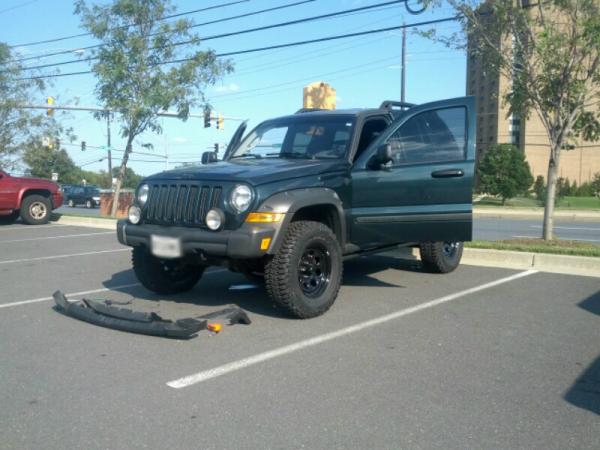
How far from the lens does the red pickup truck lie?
48.9ft

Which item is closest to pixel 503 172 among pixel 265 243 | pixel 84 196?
pixel 84 196

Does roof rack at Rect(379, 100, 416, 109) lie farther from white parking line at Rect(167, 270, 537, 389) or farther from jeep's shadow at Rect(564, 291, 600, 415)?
jeep's shadow at Rect(564, 291, 600, 415)

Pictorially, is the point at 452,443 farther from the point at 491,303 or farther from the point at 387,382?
the point at 491,303

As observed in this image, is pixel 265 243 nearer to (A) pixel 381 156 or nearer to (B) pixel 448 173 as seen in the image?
(A) pixel 381 156

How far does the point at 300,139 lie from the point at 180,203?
1.77m

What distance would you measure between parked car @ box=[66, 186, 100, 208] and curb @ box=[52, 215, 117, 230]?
2751 cm

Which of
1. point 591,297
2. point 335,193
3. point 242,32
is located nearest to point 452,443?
point 335,193

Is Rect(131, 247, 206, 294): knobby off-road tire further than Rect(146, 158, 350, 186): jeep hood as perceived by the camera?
Yes

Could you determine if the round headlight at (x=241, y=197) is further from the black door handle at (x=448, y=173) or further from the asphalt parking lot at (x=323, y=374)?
the black door handle at (x=448, y=173)

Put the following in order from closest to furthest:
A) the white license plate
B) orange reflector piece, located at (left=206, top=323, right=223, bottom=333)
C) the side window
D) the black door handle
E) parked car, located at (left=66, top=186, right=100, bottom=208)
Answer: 1. orange reflector piece, located at (left=206, top=323, right=223, bottom=333)
2. the white license plate
3. the black door handle
4. the side window
5. parked car, located at (left=66, top=186, right=100, bottom=208)

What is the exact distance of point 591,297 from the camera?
6379mm

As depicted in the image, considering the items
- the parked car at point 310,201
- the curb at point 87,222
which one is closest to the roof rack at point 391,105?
the parked car at point 310,201

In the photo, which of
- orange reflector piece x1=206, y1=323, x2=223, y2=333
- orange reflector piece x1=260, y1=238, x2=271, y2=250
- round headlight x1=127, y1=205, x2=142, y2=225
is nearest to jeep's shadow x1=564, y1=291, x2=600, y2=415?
orange reflector piece x1=260, y1=238, x2=271, y2=250

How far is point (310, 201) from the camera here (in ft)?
18.0
